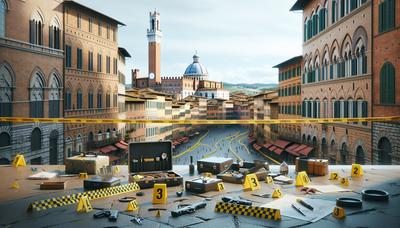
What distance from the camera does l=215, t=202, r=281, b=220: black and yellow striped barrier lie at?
9.79 metres

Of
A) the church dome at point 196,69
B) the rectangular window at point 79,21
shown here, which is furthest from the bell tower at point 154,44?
the rectangular window at point 79,21

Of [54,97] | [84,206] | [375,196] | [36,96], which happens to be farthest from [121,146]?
[375,196]

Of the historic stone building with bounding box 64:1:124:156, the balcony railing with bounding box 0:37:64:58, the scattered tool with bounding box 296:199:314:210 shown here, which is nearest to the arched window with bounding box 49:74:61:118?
the historic stone building with bounding box 64:1:124:156

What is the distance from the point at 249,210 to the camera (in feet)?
33.0

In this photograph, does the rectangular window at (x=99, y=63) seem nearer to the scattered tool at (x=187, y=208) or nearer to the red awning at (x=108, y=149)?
the red awning at (x=108, y=149)

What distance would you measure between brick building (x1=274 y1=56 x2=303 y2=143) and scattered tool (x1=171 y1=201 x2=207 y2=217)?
3854cm

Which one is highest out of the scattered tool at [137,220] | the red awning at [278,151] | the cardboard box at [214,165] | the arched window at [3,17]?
the arched window at [3,17]

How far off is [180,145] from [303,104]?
1818 inches

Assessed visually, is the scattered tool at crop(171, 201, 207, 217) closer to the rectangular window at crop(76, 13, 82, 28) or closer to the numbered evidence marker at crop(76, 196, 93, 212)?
the numbered evidence marker at crop(76, 196, 93, 212)

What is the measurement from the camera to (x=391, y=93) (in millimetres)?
23781

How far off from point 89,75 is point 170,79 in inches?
4583

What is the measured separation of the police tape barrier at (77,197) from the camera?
10695 mm

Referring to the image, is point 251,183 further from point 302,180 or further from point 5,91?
point 5,91

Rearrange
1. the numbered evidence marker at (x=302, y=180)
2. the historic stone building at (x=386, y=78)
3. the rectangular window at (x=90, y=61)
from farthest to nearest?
the rectangular window at (x=90, y=61) → the historic stone building at (x=386, y=78) → the numbered evidence marker at (x=302, y=180)
